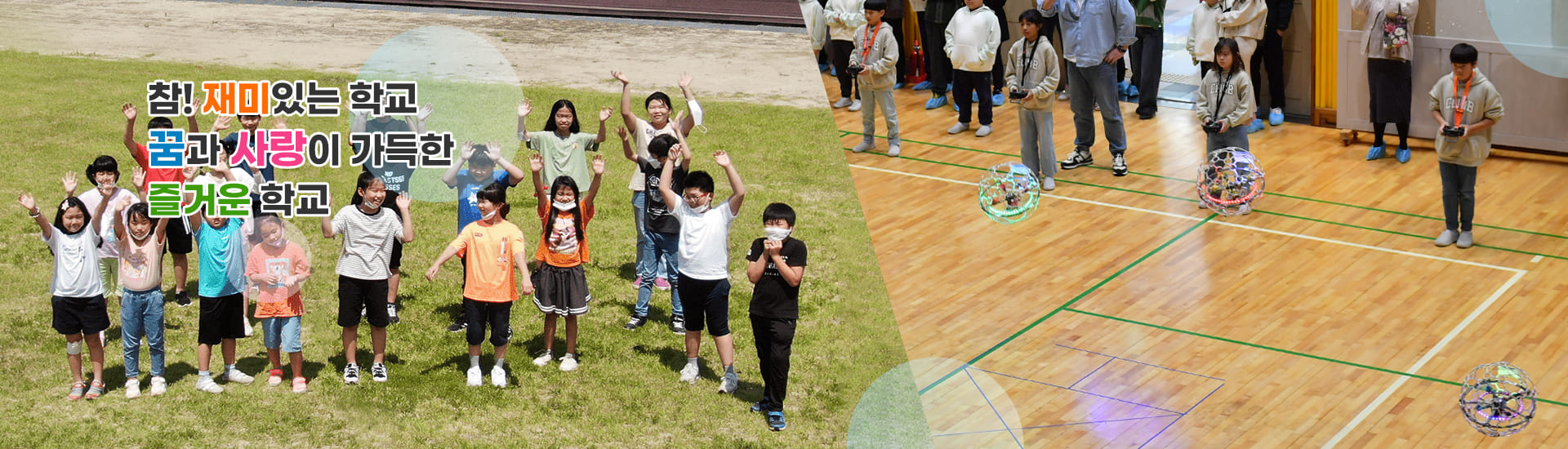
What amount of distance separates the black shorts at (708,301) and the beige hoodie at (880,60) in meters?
5.51

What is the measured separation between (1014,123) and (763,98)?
3588mm

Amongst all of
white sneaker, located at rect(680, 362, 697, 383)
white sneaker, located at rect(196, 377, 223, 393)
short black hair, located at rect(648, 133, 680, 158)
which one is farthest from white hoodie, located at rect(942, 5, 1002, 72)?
white sneaker, located at rect(196, 377, 223, 393)

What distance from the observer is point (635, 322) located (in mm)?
8656

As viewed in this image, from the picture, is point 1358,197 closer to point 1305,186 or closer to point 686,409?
point 1305,186

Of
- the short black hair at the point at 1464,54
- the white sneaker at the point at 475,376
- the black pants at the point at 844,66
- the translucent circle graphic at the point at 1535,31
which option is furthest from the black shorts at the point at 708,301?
the translucent circle graphic at the point at 1535,31

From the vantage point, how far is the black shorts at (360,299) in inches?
294

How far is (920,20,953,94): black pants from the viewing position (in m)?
14.9

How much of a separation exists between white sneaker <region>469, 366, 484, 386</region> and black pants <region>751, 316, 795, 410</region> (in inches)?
62.4

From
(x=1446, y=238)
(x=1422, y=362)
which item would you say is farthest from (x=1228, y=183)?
(x=1422, y=362)

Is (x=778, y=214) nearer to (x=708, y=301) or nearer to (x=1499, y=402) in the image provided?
(x=708, y=301)

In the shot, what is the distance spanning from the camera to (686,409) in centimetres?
743

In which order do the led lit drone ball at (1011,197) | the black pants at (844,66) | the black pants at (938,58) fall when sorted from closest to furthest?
the led lit drone ball at (1011,197), the black pants at (844,66), the black pants at (938,58)

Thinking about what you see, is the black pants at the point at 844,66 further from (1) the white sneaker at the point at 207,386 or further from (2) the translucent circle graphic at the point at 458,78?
(1) the white sneaker at the point at 207,386

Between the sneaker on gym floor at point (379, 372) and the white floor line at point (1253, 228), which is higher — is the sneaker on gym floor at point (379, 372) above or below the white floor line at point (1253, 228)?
below
